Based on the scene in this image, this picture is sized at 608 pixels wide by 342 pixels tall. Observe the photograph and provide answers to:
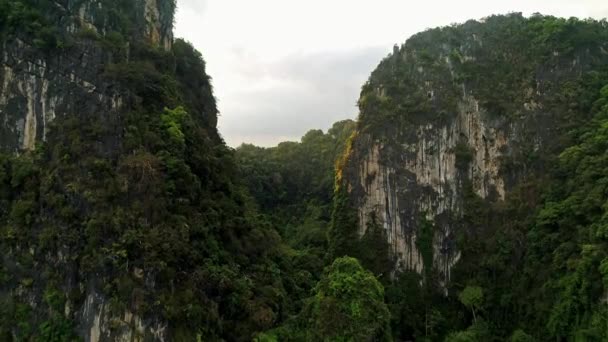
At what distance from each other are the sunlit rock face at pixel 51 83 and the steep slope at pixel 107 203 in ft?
0.13

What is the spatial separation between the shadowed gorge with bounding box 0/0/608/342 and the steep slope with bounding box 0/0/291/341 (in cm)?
6

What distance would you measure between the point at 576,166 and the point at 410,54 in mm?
11197

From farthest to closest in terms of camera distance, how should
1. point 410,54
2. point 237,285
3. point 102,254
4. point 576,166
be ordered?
point 410,54
point 576,166
point 237,285
point 102,254

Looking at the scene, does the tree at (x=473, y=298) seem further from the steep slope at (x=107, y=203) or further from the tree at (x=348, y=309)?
the steep slope at (x=107, y=203)

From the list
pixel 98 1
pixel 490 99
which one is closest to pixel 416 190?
pixel 490 99

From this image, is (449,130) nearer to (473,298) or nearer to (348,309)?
(473,298)

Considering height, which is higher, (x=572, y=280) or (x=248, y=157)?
(x=248, y=157)

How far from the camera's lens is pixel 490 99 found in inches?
1219

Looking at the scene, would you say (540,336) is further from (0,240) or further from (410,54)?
(0,240)

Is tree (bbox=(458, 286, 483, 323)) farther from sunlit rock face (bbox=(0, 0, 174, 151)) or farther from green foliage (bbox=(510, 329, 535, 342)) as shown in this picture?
sunlit rock face (bbox=(0, 0, 174, 151))

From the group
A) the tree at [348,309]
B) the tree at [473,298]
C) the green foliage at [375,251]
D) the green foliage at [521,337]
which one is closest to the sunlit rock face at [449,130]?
the green foliage at [375,251]

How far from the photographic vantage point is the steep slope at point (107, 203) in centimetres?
1747

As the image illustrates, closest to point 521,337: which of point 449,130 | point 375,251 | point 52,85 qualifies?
point 375,251

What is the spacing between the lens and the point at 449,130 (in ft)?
103
